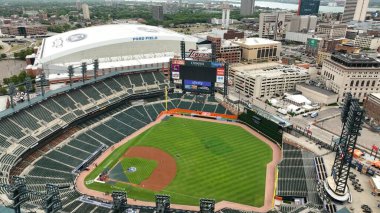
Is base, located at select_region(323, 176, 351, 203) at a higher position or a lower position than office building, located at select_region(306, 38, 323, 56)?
lower

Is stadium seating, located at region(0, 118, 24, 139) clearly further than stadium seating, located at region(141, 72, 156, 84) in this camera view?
No

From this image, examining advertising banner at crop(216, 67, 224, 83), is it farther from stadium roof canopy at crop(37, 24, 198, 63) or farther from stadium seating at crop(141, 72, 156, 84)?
stadium roof canopy at crop(37, 24, 198, 63)

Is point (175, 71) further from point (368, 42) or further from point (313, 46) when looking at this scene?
point (368, 42)

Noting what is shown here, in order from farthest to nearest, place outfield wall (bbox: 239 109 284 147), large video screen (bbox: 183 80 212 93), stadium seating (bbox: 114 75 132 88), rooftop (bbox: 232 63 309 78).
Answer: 1. rooftop (bbox: 232 63 309 78)
2. stadium seating (bbox: 114 75 132 88)
3. large video screen (bbox: 183 80 212 93)
4. outfield wall (bbox: 239 109 284 147)

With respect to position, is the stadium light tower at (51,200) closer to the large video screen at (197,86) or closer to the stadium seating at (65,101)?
the stadium seating at (65,101)

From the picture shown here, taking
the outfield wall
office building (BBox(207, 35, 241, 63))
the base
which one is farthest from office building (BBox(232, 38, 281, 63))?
the base

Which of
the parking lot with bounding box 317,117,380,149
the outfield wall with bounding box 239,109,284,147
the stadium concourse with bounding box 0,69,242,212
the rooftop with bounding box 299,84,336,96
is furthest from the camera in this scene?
the rooftop with bounding box 299,84,336,96

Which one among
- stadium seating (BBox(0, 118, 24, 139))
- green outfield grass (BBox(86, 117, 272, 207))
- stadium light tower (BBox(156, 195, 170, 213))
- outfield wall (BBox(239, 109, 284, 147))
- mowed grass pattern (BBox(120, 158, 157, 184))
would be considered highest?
stadium light tower (BBox(156, 195, 170, 213))
